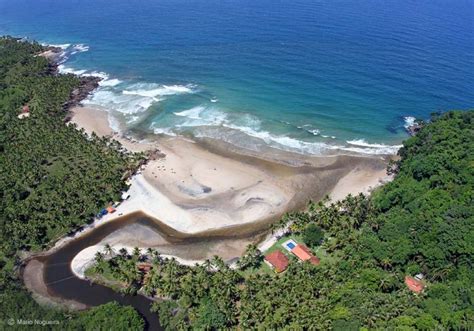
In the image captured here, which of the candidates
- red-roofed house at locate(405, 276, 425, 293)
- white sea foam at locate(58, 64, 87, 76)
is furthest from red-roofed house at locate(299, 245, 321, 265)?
white sea foam at locate(58, 64, 87, 76)

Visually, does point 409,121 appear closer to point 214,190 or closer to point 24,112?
point 214,190

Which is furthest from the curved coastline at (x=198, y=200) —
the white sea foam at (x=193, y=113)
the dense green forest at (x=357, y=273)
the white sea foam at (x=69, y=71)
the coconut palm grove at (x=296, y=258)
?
the white sea foam at (x=69, y=71)

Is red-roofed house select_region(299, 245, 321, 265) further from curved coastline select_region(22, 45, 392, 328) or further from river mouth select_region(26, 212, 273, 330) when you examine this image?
river mouth select_region(26, 212, 273, 330)

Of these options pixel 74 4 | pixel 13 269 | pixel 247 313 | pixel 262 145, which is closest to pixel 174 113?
pixel 262 145

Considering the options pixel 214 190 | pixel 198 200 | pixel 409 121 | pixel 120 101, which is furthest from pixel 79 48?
pixel 409 121

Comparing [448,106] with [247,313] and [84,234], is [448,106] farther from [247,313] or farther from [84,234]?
[84,234]

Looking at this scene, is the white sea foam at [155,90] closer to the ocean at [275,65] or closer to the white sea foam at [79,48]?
the ocean at [275,65]
